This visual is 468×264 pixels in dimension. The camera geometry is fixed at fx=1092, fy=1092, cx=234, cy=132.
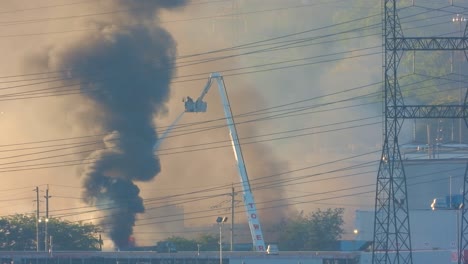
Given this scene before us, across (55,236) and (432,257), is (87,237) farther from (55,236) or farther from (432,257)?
(432,257)

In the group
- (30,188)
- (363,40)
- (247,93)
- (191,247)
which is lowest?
(191,247)

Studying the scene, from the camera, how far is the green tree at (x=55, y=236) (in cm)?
8556

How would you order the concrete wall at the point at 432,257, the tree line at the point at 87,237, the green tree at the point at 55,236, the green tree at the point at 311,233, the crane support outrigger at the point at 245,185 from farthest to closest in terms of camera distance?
the green tree at the point at 311,233 < the green tree at the point at 55,236 < the tree line at the point at 87,237 < the crane support outrigger at the point at 245,185 < the concrete wall at the point at 432,257

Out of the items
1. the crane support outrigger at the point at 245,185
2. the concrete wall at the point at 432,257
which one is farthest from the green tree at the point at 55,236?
the concrete wall at the point at 432,257

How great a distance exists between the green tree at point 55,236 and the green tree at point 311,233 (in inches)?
662

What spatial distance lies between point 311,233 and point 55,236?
21.6 metres

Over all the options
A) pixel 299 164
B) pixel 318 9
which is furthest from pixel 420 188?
pixel 318 9

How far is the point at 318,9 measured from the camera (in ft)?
523

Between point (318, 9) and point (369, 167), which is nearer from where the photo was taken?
point (369, 167)

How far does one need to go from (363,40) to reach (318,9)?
526 inches

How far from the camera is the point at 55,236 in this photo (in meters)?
86.4

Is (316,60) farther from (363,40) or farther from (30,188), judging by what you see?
(30,188)

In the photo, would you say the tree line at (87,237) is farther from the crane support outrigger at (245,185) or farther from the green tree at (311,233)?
the crane support outrigger at (245,185)

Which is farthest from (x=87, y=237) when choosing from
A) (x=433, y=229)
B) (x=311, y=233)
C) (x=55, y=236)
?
(x=433, y=229)
